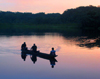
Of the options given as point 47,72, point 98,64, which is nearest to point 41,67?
point 47,72

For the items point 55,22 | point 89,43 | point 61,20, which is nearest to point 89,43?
point 89,43

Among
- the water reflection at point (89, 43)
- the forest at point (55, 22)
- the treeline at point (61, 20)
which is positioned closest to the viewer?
the water reflection at point (89, 43)

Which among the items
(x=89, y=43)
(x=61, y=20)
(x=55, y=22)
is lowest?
(x=89, y=43)

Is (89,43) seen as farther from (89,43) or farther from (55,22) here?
(55,22)

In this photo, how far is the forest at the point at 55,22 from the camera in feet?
265

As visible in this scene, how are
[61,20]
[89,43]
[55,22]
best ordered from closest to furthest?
[89,43]
[55,22]
[61,20]

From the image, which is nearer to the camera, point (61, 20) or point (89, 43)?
point (89, 43)

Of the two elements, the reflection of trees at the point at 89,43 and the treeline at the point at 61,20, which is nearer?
the reflection of trees at the point at 89,43

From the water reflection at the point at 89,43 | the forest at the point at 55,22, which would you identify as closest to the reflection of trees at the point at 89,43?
the water reflection at the point at 89,43

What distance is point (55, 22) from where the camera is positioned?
119750mm

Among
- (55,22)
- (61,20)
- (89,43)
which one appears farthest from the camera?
(61,20)

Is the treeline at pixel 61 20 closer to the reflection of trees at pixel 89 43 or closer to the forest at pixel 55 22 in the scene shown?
the forest at pixel 55 22

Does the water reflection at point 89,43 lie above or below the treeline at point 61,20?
below

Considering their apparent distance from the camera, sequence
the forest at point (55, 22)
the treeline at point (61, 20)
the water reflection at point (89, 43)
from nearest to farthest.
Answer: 1. the water reflection at point (89, 43)
2. the forest at point (55, 22)
3. the treeline at point (61, 20)
